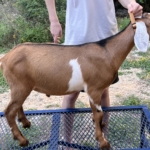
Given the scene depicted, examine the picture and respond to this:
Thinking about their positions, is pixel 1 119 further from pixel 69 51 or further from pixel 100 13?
pixel 100 13

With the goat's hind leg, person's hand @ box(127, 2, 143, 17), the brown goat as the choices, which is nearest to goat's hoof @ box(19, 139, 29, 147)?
the goat's hind leg

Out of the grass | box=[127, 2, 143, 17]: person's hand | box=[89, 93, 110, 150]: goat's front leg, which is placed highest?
box=[127, 2, 143, 17]: person's hand

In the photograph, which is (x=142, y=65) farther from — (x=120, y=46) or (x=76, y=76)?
(x=76, y=76)

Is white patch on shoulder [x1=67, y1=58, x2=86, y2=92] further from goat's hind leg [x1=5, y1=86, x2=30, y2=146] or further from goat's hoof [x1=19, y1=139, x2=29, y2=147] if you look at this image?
goat's hoof [x1=19, y1=139, x2=29, y2=147]

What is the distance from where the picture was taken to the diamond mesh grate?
81.5 inches

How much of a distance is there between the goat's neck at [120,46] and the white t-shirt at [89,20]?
0.24 m

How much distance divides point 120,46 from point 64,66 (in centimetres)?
38

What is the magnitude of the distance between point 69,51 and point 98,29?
34 cm

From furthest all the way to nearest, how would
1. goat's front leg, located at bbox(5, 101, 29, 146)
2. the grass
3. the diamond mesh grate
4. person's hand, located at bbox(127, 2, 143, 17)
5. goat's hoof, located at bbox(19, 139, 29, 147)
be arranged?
the grass < the diamond mesh grate < goat's hoof, located at bbox(19, 139, 29, 147) < goat's front leg, located at bbox(5, 101, 29, 146) < person's hand, located at bbox(127, 2, 143, 17)

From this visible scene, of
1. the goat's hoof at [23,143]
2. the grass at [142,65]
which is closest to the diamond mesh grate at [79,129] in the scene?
the goat's hoof at [23,143]

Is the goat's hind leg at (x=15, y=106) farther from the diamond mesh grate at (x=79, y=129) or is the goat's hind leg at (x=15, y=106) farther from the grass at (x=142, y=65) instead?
the grass at (x=142, y=65)

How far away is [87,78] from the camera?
1.73 m

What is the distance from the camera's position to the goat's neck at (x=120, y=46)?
1733mm

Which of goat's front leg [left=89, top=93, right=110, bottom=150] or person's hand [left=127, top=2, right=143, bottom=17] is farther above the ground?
person's hand [left=127, top=2, right=143, bottom=17]
